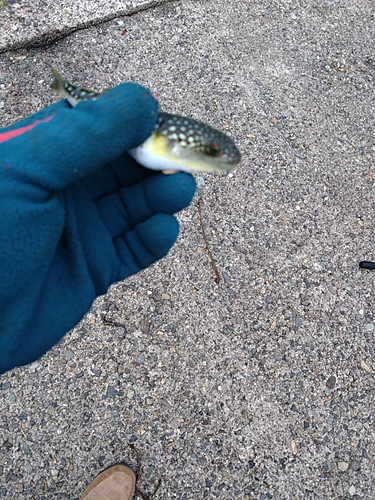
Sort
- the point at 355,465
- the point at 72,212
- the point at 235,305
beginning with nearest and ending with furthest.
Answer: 1. the point at 72,212
2. the point at 355,465
3. the point at 235,305

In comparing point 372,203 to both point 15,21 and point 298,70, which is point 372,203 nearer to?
point 298,70

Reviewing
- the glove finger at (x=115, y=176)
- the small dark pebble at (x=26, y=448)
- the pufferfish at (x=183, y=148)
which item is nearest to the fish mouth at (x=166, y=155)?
the pufferfish at (x=183, y=148)

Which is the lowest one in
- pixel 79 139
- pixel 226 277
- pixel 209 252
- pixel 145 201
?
pixel 226 277

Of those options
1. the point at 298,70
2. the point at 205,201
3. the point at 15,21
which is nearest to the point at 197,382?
the point at 205,201

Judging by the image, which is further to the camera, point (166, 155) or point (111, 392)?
point (111, 392)

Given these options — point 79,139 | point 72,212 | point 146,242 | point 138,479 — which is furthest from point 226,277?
point 79,139

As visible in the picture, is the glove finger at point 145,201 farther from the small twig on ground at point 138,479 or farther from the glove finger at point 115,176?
the small twig on ground at point 138,479

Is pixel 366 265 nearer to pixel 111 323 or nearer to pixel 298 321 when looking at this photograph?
pixel 298 321
